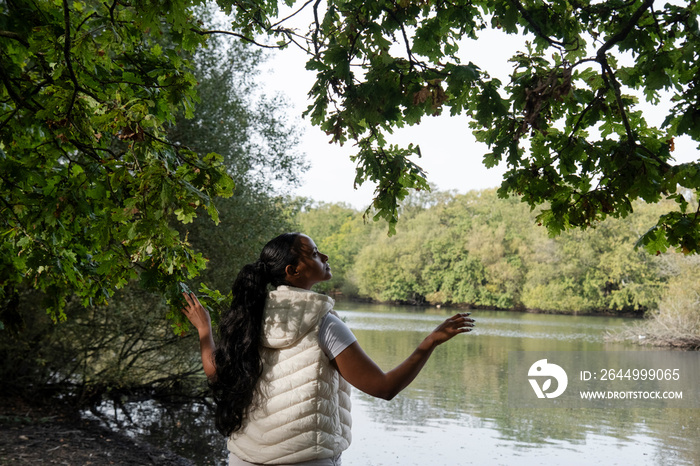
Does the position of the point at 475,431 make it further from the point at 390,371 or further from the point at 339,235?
the point at 339,235

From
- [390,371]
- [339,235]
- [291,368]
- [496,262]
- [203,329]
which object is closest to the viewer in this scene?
[390,371]

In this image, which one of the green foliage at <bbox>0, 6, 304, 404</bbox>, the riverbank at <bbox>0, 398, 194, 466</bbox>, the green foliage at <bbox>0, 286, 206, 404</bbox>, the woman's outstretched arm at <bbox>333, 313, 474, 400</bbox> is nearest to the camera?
the woman's outstretched arm at <bbox>333, 313, 474, 400</bbox>

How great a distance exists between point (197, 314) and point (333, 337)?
810 mm

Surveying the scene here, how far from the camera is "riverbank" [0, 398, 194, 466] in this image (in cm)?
697

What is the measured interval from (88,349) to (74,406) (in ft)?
3.44

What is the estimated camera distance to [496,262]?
2094 inches

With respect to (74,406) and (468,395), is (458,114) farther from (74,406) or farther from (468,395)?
(468,395)

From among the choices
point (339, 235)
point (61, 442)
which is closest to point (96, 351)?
point (61, 442)

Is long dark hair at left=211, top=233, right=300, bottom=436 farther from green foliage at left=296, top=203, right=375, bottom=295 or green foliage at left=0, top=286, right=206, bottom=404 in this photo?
green foliage at left=296, top=203, right=375, bottom=295

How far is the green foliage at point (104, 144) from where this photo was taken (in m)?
2.43

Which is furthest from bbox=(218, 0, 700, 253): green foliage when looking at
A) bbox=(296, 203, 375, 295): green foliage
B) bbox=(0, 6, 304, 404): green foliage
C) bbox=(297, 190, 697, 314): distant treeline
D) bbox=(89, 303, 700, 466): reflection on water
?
bbox=(296, 203, 375, 295): green foliage

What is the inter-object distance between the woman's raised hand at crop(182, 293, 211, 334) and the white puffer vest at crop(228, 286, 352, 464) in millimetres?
479

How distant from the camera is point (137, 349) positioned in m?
9.81

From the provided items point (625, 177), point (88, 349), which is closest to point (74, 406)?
point (88, 349)
